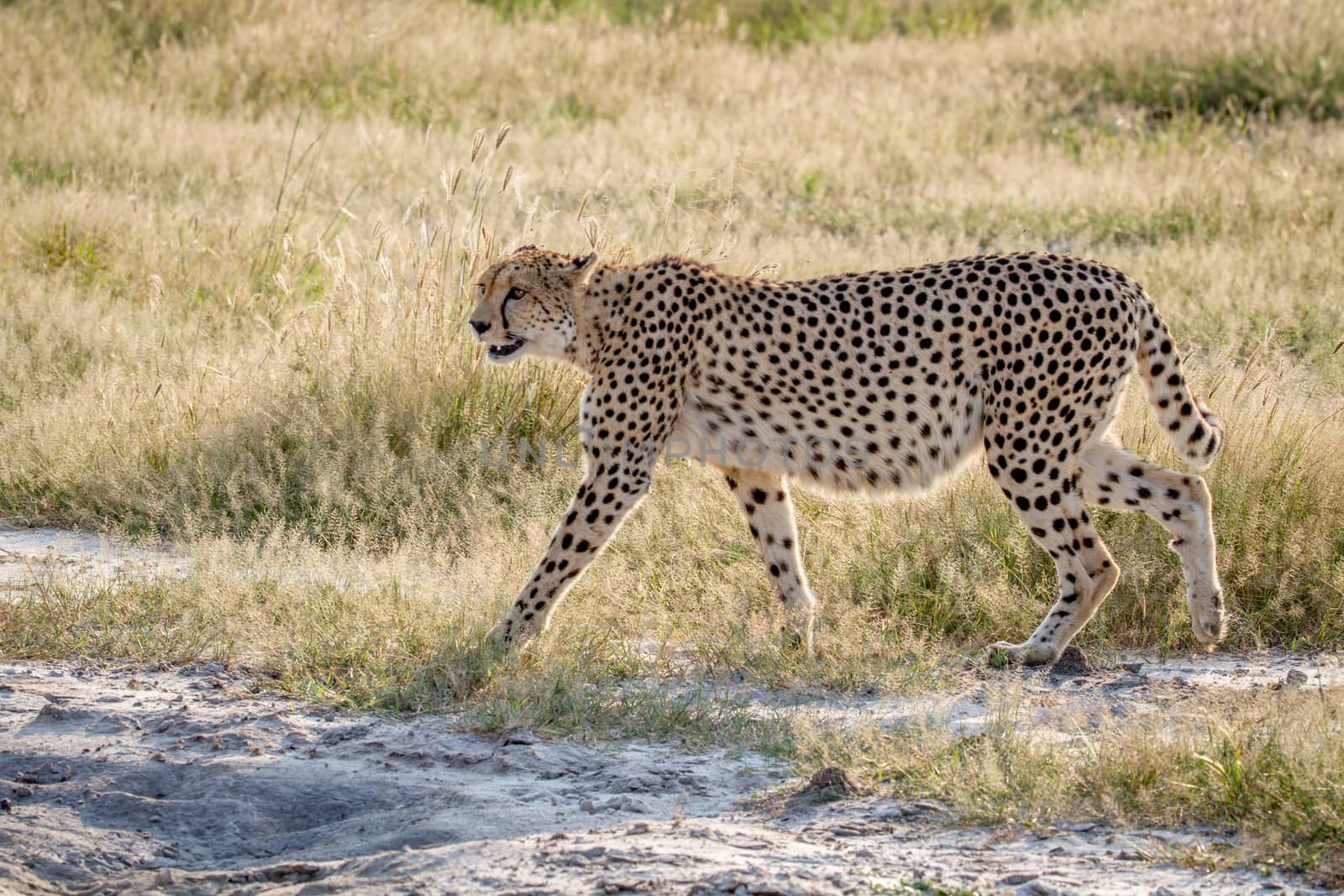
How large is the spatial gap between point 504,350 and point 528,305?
16 centimetres

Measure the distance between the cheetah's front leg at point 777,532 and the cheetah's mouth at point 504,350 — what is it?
0.77 meters

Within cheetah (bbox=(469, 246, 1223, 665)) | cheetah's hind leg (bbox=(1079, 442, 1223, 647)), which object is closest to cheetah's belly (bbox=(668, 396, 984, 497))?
cheetah (bbox=(469, 246, 1223, 665))

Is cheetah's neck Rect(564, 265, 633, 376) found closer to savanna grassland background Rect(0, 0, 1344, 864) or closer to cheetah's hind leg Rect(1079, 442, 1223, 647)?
savanna grassland background Rect(0, 0, 1344, 864)

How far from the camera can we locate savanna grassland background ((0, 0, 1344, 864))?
15.8 feet

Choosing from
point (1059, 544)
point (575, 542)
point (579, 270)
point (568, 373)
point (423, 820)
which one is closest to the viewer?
point (423, 820)

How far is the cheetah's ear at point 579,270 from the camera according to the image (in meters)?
5.01

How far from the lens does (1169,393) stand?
16.4 ft

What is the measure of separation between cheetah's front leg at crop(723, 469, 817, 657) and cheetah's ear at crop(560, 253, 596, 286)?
0.76 meters

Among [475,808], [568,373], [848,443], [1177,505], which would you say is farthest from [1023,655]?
[568,373]

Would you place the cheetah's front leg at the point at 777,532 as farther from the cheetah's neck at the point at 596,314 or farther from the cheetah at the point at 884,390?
Result: the cheetah's neck at the point at 596,314

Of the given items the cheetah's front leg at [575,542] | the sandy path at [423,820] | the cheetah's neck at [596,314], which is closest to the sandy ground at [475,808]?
the sandy path at [423,820]

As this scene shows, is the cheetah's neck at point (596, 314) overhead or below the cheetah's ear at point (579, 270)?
below

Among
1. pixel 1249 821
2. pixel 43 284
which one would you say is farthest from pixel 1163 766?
pixel 43 284

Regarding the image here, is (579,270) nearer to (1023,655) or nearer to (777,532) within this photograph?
(777,532)
